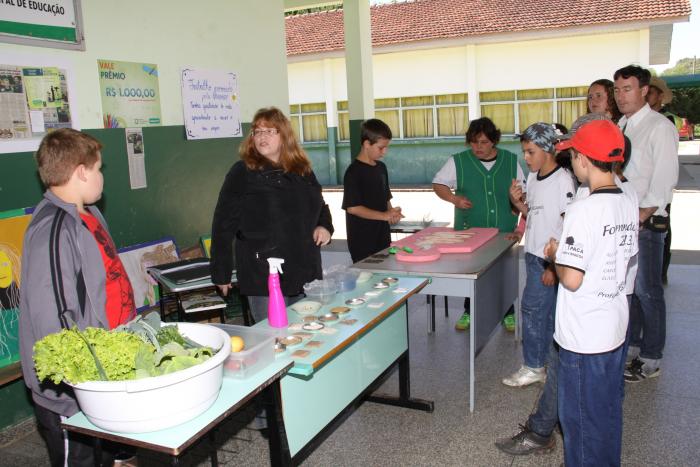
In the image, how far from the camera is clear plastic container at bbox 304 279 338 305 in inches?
109

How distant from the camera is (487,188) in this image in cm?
428

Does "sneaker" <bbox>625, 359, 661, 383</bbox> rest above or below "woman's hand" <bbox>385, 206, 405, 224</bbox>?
below

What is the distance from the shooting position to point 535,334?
11.2 feet

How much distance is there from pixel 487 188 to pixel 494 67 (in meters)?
11.2

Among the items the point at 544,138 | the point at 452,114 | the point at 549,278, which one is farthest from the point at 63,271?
the point at 452,114

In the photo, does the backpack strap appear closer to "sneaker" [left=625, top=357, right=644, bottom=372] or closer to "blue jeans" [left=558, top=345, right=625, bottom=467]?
"blue jeans" [left=558, top=345, right=625, bottom=467]

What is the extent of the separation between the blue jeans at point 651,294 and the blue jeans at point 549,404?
1000 mm

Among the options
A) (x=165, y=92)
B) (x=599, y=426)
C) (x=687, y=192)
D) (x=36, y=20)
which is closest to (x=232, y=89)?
(x=165, y=92)

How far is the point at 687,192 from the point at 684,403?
34.1ft

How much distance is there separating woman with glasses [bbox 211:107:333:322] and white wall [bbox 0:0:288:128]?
59.0 inches

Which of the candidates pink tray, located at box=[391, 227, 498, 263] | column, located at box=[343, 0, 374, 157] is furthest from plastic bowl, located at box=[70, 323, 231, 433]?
column, located at box=[343, 0, 374, 157]

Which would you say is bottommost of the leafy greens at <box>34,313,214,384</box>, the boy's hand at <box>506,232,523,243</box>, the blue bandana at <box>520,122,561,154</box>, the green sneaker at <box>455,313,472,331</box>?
the green sneaker at <box>455,313,472,331</box>

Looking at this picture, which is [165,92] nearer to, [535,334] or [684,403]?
[535,334]

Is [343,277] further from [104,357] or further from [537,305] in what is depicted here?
[104,357]
